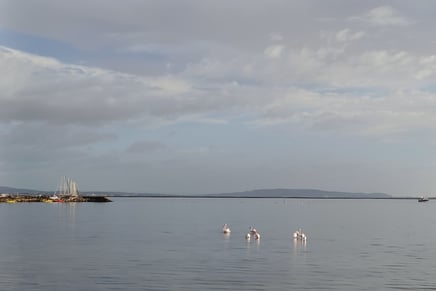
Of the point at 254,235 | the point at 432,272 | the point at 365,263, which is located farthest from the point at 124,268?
the point at 254,235

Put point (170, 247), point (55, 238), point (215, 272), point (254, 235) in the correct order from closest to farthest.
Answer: point (215, 272)
point (170, 247)
point (55, 238)
point (254, 235)

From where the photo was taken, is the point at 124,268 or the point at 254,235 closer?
the point at 124,268

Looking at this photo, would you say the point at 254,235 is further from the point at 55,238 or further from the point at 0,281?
the point at 0,281

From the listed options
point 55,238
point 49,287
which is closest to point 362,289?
point 49,287

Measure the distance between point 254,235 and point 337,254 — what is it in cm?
2003

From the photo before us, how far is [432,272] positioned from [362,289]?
432 inches

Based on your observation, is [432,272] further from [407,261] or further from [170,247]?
[170,247]

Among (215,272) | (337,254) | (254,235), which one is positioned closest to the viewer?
(215,272)

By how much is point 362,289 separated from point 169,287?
13.2m

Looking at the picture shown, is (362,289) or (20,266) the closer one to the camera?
(362,289)

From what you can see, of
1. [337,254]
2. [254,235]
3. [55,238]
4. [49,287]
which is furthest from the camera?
[254,235]

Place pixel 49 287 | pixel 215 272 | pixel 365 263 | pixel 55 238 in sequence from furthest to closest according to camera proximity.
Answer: pixel 55 238
pixel 365 263
pixel 215 272
pixel 49 287

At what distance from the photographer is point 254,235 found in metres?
76.5

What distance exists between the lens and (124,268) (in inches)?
1796
